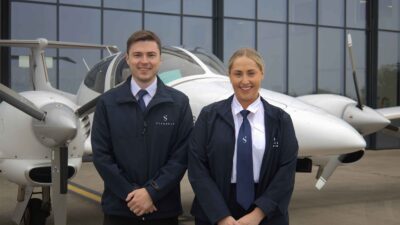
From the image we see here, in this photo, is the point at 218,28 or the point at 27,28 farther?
the point at 218,28

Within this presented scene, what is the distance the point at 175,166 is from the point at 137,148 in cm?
25

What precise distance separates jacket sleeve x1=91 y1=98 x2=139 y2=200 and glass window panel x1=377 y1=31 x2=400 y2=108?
19945 mm

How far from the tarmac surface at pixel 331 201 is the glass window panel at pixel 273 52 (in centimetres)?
556

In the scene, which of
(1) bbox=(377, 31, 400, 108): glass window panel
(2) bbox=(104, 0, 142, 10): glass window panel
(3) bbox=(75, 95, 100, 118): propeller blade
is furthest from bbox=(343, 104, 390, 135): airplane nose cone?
(1) bbox=(377, 31, 400, 108): glass window panel

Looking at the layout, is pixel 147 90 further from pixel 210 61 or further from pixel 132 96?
pixel 210 61

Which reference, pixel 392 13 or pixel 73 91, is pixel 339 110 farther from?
pixel 392 13

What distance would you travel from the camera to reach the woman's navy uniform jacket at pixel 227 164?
2.82 m

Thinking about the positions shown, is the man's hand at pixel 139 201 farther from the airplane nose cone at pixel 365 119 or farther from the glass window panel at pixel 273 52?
the glass window panel at pixel 273 52

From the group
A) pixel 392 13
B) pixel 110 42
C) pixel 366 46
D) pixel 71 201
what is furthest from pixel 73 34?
pixel 392 13

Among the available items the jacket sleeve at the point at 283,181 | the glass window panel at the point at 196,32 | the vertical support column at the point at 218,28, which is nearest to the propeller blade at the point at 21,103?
the jacket sleeve at the point at 283,181

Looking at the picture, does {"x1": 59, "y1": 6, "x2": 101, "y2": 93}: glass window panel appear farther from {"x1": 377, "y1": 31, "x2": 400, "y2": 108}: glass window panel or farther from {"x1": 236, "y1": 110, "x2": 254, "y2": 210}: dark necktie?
{"x1": 236, "y1": 110, "x2": 254, "y2": 210}: dark necktie

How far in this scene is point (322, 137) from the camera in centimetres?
534

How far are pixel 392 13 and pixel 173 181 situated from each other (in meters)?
21.0

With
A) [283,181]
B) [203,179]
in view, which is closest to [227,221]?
[203,179]
